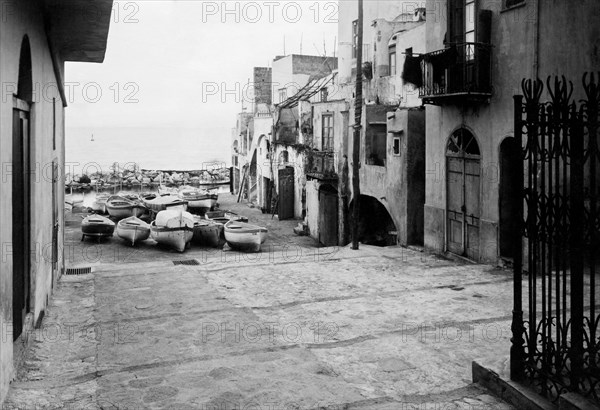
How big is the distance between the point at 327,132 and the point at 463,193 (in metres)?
13.5

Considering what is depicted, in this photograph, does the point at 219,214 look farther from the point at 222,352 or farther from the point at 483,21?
the point at 222,352

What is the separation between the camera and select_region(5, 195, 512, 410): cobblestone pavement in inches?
226

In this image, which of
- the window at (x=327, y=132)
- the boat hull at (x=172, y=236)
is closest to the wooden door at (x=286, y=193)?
the window at (x=327, y=132)

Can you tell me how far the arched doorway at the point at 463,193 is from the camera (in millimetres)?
13375

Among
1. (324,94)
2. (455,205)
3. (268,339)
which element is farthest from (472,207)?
(324,94)

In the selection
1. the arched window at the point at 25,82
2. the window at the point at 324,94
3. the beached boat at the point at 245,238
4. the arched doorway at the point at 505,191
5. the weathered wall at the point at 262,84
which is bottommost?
the beached boat at the point at 245,238

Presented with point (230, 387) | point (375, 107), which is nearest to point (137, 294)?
point (230, 387)

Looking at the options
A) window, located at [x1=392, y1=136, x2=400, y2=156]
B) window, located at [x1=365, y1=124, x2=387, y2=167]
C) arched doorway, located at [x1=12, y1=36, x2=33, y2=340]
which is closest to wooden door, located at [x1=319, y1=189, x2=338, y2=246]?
window, located at [x1=365, y1=124, x2=387, y2=167]

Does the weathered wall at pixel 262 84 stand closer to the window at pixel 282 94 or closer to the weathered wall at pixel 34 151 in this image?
the window at pixel 282 94

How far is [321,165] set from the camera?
25.2 meters

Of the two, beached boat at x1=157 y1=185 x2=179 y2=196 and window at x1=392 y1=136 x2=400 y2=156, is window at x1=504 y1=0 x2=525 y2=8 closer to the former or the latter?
window at x1=392 y1=136 x2=400 y2=156

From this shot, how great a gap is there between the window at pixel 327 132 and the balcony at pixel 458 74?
1225 centimetres

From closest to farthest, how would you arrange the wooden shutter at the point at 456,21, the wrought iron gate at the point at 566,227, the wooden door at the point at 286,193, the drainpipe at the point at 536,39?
the wrought iron gate at the point at 566,227
the drainpipe at the point at 536,39
the wooden shutter at the point at 456,21
the wooden door at the point at 286,193

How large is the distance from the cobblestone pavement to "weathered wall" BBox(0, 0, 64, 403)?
0.63 metres
